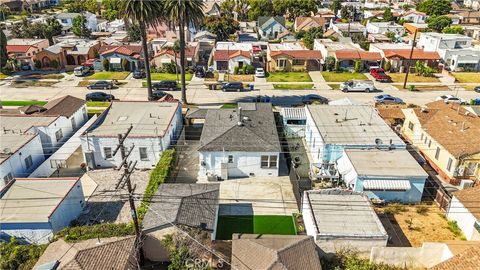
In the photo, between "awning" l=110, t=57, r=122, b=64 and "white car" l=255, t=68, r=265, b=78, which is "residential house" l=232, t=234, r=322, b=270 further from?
"awning" l=110, t=57, r=122, b=64

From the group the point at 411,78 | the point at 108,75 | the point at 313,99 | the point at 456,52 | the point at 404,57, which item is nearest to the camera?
the point at 313,99

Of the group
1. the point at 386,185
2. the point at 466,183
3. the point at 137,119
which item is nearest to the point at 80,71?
the point at 137,119

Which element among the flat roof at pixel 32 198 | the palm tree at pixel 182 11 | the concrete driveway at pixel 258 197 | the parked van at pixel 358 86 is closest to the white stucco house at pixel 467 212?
the concrete driveway at pixel 258 197

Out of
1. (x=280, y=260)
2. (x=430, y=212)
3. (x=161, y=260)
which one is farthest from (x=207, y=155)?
(x=430, y=212)

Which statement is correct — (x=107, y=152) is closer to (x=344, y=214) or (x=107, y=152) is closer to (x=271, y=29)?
(x=344, y=214)

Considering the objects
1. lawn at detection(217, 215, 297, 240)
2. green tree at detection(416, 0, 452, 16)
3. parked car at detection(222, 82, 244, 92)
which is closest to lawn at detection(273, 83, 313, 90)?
parked car at detection(222, 82, 244, 92)

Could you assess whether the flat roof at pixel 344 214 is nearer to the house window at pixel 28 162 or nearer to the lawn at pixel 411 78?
the house window at pixel 28 162
